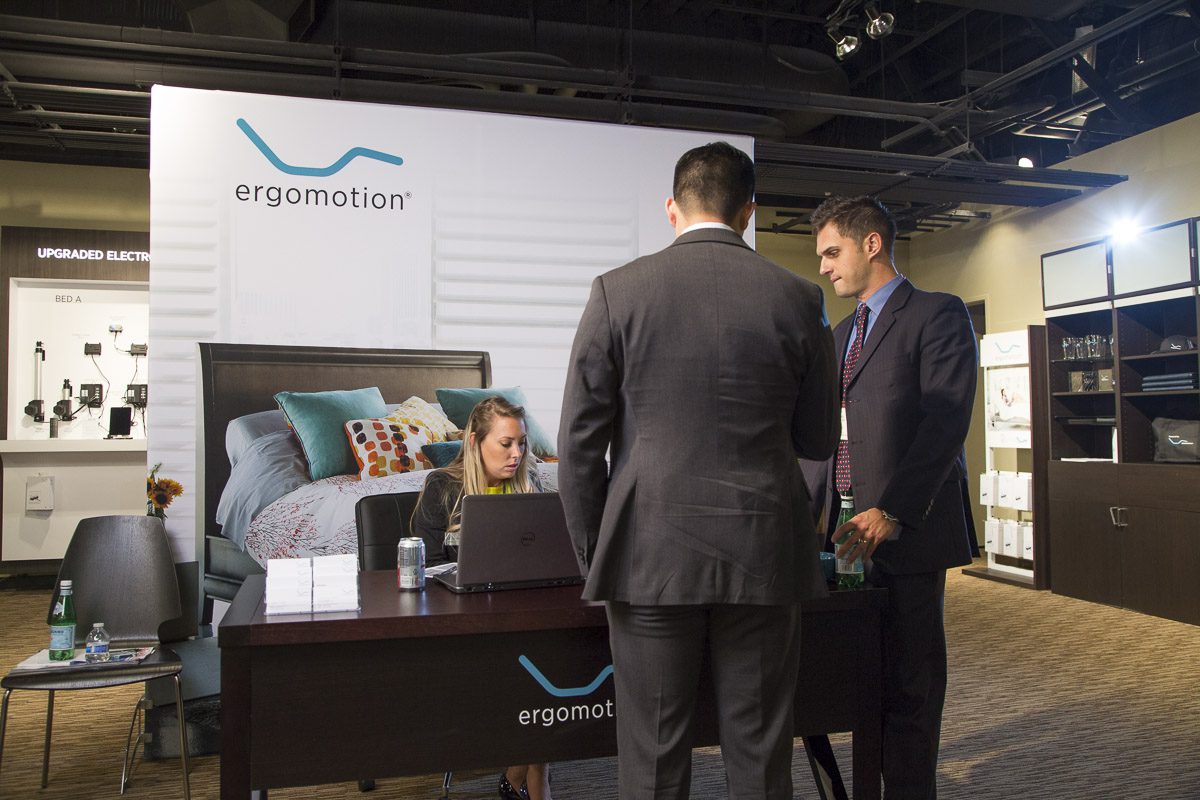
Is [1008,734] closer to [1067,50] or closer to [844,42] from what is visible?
[844,42]

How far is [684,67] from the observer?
21.4ft

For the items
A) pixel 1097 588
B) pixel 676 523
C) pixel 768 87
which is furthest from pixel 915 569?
pixel 1097 588

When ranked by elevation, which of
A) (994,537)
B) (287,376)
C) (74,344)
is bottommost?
(994,537)

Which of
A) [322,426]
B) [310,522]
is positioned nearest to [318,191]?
[322,426]

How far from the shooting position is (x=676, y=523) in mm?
1697

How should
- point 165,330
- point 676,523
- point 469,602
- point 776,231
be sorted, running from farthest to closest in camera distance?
point 776,231 → point 165,330 → point 469,602 → point 676,523

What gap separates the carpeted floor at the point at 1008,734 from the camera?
339cm

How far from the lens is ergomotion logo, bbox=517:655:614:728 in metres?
2.11

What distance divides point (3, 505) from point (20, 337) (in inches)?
57.3

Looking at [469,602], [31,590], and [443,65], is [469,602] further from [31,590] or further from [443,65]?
[31,590]

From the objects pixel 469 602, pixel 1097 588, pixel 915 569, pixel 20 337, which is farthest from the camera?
pixel 20 337

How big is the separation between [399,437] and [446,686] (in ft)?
7.89

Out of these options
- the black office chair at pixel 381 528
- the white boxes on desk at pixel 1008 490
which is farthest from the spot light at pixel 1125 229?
the black office chair at pixel 381 528

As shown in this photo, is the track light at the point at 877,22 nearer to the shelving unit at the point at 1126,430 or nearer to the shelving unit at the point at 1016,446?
the shelving unit at the point at 1126,430
